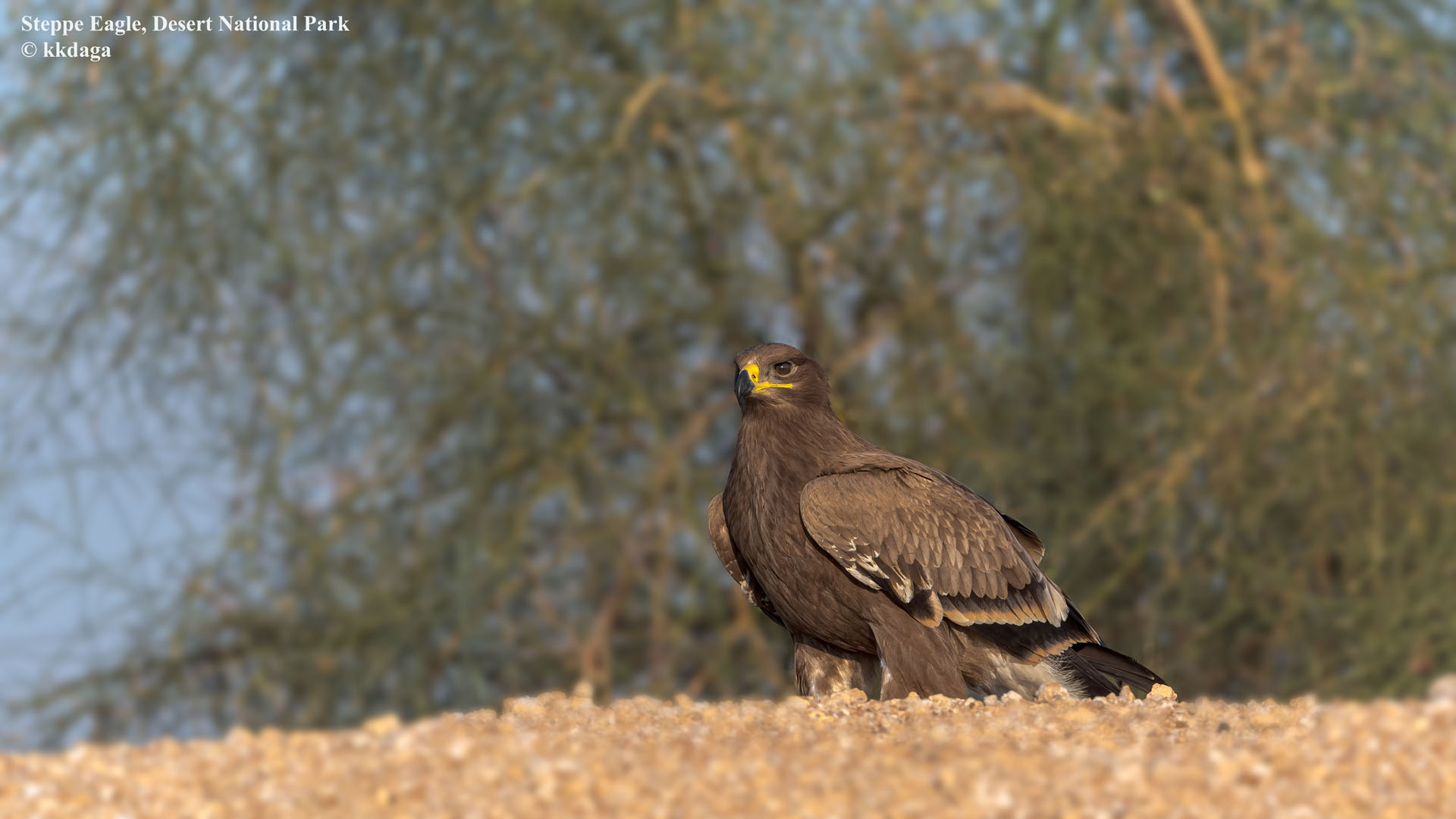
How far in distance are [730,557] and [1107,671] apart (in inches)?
29.9

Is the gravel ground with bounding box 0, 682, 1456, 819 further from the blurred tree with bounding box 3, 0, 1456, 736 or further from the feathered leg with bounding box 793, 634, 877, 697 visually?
the blurred tree with bounding box 3, 0, 1456, 736

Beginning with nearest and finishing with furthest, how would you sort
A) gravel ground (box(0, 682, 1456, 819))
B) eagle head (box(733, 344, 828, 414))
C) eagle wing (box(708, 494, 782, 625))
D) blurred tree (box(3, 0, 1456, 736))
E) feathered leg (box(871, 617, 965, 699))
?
gravel ground (box(0, 682, 1456, 819)), feathered leg (box(871, 617, 965, 699)), eagle head (box(733, 344, 828, 414)), eagle wing (box(708, 494, 782, 625)), blurred tree (box(3, 0, 1456, 736))

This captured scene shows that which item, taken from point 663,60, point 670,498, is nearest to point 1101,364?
point 670,498

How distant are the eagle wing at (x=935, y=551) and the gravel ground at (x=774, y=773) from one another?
0.52 metres

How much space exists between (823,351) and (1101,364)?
79 centimetres

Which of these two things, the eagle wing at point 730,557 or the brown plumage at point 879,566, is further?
the eagle wing at point 730,557

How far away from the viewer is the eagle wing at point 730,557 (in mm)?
3105

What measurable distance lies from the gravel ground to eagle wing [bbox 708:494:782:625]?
0.82m

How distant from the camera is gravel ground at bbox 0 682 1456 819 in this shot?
1.77 meters

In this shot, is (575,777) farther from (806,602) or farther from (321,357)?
(321,357)

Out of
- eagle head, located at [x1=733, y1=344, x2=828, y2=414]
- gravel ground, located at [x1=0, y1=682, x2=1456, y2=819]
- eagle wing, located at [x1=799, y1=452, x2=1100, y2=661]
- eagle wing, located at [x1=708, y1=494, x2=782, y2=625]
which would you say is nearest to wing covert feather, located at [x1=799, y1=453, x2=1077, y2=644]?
eagle wing, located at [x1=799, y1=452, x2=1100, y2=661]

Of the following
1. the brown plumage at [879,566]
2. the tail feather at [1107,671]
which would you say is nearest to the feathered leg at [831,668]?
the brown plumage at [879,566]

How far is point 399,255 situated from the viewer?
4543 mm

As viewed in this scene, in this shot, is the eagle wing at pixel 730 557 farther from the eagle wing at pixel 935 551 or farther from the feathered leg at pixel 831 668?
the eagle wing at pixel 935 551
